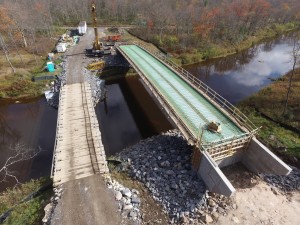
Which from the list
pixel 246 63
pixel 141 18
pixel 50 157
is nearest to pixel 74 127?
pixel 50 157

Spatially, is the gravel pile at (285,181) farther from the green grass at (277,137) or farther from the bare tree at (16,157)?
the bare tree at (16,157)

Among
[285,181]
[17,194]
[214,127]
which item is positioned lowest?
[17,194]

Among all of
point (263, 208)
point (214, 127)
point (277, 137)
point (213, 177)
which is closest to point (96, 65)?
point (214, 127)

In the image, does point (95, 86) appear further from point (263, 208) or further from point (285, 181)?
point (285, 181)

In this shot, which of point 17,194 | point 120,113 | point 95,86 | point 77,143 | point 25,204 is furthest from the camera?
point 95,86

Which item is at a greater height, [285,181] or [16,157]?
[285,181]

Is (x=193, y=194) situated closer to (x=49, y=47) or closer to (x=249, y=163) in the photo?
(x=249, y=163)
